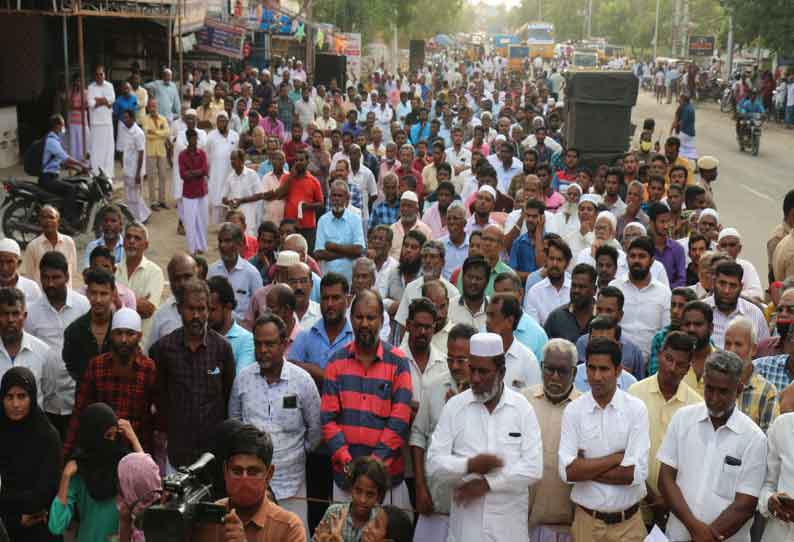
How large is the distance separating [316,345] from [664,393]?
2.10 m

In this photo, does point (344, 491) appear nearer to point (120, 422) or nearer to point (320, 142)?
point (120, 422)

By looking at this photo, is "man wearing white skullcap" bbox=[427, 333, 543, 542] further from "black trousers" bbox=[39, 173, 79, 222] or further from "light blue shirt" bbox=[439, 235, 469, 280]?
"black trousers" bbox=[39, 173, 79, 222]

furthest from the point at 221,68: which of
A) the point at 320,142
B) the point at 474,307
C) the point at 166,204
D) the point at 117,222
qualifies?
the point at 474,307

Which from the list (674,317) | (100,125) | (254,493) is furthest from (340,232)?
(100,125)

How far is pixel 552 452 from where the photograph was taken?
559cm

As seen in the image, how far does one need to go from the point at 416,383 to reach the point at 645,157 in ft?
34.8

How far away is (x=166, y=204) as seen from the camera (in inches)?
690

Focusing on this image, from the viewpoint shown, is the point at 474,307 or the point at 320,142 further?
the point at 320,142

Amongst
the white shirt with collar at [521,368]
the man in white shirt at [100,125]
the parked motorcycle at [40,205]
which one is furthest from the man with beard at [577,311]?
the man in white shirt at [100,125]

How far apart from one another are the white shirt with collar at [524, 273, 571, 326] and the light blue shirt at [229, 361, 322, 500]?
2506mm

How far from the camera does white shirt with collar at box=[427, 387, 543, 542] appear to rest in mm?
5262

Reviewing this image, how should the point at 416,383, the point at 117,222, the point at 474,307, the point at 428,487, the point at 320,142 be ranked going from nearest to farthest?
the point at 428,487, the point at 416,383, the point at 474,307, the point at 117,222, the point at 320,142

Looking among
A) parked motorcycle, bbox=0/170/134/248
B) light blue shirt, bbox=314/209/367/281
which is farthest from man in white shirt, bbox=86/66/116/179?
light blue shirt, bbox=314/209/367/281

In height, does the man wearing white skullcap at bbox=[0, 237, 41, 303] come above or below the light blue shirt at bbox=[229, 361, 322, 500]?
above
